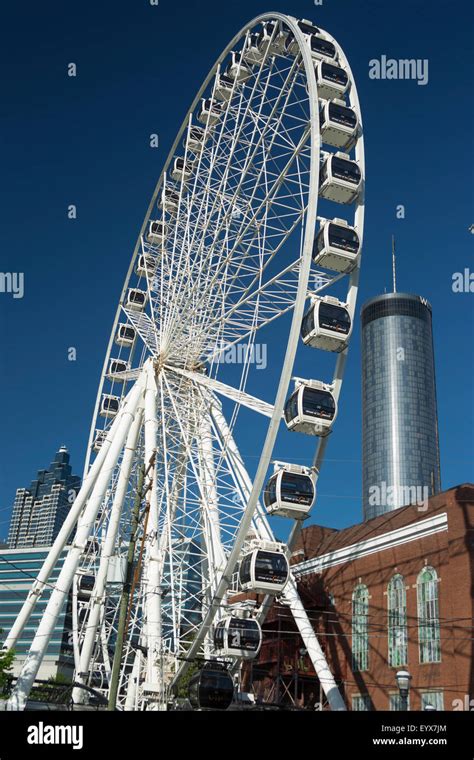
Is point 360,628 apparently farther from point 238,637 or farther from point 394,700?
point 238,637

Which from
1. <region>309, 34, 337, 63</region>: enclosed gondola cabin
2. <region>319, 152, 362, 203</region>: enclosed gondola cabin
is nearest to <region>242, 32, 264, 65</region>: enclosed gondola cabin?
<region>309, 34, 337, 63</region>: enclosed gondola cabin

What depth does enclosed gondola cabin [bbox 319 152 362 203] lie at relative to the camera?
92.5 ft

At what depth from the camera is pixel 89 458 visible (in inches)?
1713

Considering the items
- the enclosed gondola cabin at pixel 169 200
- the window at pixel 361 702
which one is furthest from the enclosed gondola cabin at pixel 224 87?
the window at pixel 361 702

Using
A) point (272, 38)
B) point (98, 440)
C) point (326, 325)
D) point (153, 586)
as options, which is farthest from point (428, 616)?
point (272, 38)

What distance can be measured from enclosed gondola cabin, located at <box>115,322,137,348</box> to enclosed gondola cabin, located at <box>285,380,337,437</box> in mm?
21524

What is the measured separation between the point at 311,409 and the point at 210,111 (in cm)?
1921

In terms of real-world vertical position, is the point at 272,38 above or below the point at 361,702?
above

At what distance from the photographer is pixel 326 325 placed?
89.9ft

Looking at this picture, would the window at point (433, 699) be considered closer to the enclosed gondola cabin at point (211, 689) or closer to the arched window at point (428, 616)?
the arched window at point (428, 616)

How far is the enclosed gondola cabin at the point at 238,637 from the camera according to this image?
26.1 metres
